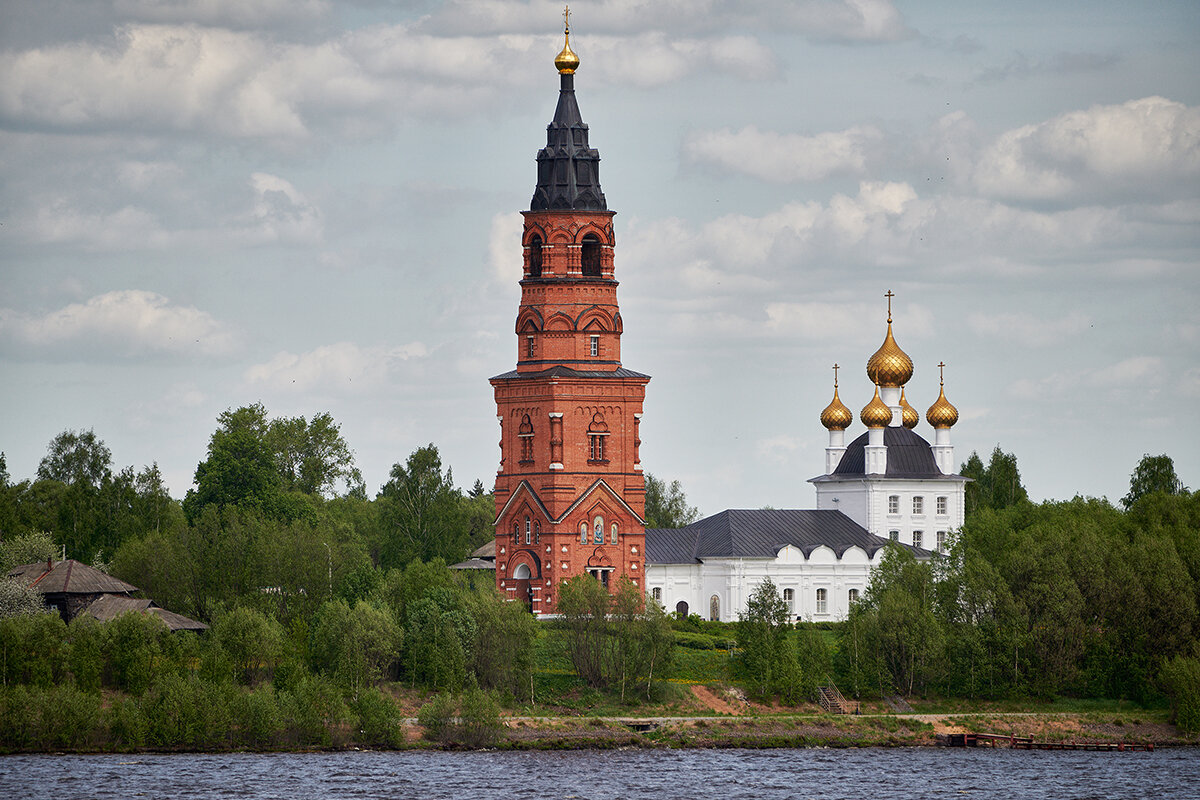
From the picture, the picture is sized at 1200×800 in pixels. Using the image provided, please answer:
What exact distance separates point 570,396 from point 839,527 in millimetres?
14658

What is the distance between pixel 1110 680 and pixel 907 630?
724cm

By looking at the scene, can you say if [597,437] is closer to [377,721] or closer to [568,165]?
[568,165]

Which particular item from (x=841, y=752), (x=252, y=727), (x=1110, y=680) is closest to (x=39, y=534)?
(x=252, y=727)

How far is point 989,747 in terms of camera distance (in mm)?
71750

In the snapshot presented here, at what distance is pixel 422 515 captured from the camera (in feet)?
315

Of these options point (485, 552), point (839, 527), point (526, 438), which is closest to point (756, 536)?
point (839, 527)

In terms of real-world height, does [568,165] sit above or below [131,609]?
above

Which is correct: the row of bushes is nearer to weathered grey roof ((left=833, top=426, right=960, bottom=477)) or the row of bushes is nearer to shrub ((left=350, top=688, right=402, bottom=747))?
shrub ((left=350, top=688, right=402, bottom=747))

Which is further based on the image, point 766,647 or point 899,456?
point 899,456

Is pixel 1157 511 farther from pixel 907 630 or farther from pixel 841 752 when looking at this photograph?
pixel 841 752

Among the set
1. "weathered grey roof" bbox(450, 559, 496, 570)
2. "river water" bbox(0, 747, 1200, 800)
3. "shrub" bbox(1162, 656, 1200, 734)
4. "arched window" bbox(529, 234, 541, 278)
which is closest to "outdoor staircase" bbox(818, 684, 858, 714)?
"river water" bbox(0, 747, 1200, 800)

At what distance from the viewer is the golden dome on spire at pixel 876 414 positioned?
95.0 meters

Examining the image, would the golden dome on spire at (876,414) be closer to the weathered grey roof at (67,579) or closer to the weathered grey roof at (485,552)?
the weathered grey roof at (485,552)

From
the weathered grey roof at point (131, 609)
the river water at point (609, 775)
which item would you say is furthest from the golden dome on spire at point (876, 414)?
the weathered grey roof at point (131, 609)
